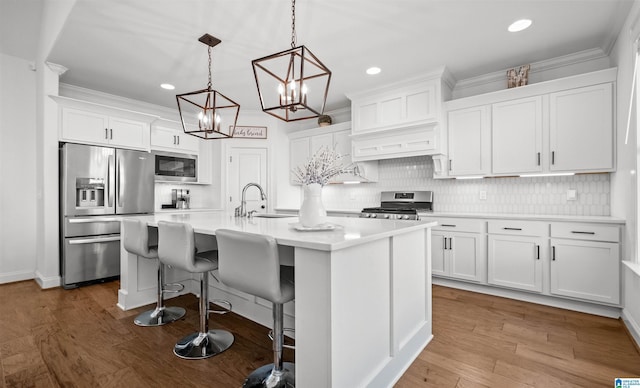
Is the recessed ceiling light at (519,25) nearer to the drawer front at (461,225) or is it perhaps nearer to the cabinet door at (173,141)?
the drawer front at (461,225)

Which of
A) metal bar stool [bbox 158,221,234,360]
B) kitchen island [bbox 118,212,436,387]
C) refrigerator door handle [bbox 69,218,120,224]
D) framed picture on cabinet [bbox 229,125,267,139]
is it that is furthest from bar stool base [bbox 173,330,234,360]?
framed picture on cabinet [bbox 229,125,267,139]

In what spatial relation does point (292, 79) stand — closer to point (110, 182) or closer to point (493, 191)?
point (493, 191)

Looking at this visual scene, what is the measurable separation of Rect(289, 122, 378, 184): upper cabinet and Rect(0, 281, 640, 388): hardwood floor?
7.43 feet

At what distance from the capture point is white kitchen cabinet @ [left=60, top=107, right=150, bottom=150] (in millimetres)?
3629

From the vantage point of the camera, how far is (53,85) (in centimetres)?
350

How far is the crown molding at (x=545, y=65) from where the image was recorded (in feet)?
10.0

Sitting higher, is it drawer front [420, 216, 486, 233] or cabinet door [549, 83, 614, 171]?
cabinet door [549, 83, 614, 171]

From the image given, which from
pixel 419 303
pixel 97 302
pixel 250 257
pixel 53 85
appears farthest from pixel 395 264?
pixel 53 85

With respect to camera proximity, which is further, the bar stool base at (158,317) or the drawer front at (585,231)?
the drawer front at (585,231)

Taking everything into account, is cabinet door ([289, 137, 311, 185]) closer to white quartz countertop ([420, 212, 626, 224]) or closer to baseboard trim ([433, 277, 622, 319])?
white quartz countertop ([420, 212, 626, 224])

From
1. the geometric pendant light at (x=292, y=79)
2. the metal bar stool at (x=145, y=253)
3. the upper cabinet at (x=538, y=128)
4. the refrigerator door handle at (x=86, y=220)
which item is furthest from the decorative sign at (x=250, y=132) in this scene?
the upper cabinet at (x=538, y=128)

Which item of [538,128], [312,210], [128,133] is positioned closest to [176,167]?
[128,133]

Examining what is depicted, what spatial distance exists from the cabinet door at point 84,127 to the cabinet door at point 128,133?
3.0 inches

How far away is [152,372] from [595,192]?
13.9 ft
